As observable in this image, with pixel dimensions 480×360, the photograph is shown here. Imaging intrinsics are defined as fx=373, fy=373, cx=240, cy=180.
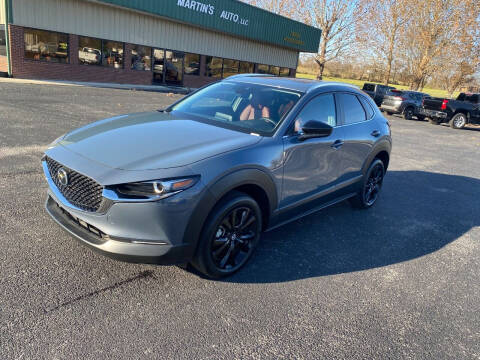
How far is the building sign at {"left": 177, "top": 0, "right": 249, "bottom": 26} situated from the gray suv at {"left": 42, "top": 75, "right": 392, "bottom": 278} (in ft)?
71.6

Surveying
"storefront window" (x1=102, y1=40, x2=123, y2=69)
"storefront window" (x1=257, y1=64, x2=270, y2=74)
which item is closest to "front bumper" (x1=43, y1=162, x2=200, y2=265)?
"storefront window" (x1=102, y1=40, x2=123, y2=69)

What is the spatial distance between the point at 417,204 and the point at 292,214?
131 inches

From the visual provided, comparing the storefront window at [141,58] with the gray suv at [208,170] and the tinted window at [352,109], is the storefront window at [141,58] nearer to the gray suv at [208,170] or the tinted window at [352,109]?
the gray suv at [208,170]

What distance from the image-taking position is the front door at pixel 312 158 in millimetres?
3730

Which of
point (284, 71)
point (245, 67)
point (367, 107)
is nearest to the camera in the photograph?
point (367, 107)

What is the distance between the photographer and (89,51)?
2120cm

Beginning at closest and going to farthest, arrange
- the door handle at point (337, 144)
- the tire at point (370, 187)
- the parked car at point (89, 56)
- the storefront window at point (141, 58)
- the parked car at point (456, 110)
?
1. the door handle at point (337, 144)
2. the tire at point (370, 187)
3. the parked car at point (456, 110)
4. the parked car at point (89, 56)
5. the storefront window at point (141, 58)

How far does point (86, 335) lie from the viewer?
253 centimetres

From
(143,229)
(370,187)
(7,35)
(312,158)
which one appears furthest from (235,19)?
(143,229)

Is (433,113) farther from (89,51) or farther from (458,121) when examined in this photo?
(89,51)

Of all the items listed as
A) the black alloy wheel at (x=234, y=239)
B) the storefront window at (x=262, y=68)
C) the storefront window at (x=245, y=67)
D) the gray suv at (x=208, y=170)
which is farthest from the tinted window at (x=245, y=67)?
the black alloy wheel at (x=234, y=239)

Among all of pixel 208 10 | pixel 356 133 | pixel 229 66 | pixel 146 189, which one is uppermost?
pixel 208 10

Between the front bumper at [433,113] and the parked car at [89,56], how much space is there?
18948 millimetres

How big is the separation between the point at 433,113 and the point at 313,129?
2011 centimetres
